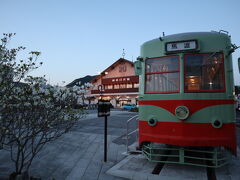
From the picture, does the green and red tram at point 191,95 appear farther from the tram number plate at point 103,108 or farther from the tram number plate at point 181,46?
the tram number plate at point 103,108

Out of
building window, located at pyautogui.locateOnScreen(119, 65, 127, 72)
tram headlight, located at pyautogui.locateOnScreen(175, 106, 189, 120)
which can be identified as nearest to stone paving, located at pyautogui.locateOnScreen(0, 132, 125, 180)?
tram headlight, located at pyautogui.locateOnScreen(175, 106, 189, 120)

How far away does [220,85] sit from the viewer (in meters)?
4.46

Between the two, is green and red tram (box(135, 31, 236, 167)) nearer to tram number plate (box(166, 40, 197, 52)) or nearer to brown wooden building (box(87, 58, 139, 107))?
tram number plate (box(166, 40, 197, 52))

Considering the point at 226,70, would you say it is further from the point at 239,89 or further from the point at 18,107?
the point at 18,107

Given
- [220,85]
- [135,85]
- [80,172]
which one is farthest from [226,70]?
[135,85]

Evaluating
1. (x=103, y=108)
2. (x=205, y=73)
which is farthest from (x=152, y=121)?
(x=205, y=73)

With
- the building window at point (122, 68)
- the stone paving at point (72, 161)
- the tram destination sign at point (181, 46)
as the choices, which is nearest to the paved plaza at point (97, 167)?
the stone paving at point (72, 161)

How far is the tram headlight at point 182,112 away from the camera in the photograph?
4.38 metres

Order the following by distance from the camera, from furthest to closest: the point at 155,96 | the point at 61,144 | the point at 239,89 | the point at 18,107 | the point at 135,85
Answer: the point at 135,85 → the point at 61,144 → the point at 239,89 → the point at 155,96 → the point at 18,107

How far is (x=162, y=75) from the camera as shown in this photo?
4.85 metres

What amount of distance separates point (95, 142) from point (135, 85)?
107 ft

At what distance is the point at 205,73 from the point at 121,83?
37.1m

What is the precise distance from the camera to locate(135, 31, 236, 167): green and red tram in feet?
14.1

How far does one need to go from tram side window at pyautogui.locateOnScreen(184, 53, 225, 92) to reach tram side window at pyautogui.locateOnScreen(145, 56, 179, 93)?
0.97 ft
